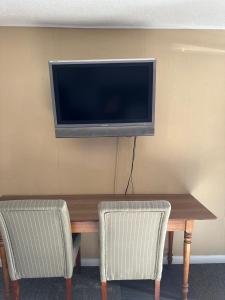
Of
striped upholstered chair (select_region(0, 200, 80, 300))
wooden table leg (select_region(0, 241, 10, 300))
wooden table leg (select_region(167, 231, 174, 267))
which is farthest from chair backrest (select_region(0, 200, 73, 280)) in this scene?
wooden table leg (select_region(167, 231, 174, 267))

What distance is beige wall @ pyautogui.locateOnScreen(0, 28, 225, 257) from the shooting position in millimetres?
2244

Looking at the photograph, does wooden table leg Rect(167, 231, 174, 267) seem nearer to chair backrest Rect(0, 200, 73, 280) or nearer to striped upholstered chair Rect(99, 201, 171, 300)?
striped upholstered chair Rect(99, 201, 171, 300)

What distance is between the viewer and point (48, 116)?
232cm

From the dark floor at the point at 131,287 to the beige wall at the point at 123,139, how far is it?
320mm

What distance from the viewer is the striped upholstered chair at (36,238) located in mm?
1621

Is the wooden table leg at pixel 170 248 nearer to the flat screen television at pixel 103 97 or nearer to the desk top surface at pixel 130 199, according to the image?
the desk top surface at pixel 130 199

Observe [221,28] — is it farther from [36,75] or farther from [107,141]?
[36,75]

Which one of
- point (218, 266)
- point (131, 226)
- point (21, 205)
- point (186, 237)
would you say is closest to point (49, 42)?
point (21, 205)

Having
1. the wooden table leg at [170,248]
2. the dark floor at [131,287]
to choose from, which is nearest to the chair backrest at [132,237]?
the dark floor at [131,287]

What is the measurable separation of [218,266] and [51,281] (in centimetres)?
161

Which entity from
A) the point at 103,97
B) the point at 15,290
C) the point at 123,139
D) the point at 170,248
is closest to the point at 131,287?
the point at 170,248

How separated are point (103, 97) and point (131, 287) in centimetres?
165

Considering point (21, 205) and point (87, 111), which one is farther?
point (87, 111)

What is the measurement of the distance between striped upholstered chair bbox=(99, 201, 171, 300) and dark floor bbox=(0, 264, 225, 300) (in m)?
0.30
